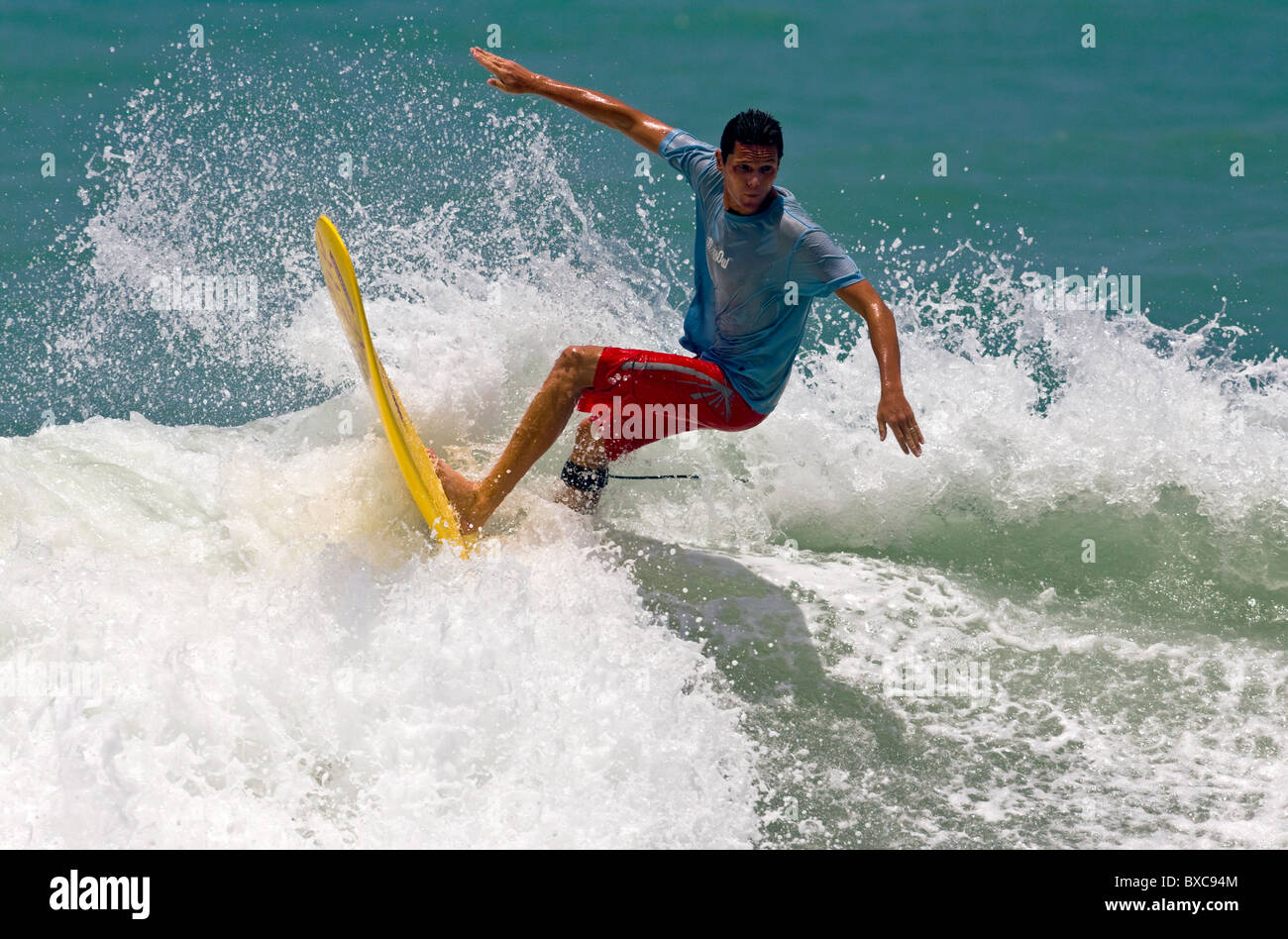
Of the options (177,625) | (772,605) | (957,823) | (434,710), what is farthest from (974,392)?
(177,625)

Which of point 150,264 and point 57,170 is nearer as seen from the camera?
point 150,264

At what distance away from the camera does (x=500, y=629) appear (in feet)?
13.3

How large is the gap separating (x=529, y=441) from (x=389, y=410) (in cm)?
56

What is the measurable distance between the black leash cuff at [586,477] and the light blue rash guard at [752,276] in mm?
662

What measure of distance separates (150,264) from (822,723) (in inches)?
205

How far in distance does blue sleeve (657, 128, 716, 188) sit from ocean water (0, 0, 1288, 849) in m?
1.44

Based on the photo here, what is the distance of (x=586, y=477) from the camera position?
203 inches

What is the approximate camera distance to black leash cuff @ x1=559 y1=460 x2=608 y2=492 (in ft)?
16.9

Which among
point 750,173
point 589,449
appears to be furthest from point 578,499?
point 750,173

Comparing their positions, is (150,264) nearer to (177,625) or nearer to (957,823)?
(177,625)

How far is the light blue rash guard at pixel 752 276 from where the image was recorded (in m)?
4.51

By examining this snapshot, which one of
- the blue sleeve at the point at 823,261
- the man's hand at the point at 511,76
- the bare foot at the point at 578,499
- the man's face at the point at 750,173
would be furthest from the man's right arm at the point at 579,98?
the bare foot at the point at 578,499

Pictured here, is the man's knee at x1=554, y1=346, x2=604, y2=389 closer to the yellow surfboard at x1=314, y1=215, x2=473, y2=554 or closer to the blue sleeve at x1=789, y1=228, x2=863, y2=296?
the yellow surfboard at x1=314, y1=215, x2=473, y2=554

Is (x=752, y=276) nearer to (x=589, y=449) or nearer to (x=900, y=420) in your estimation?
(x=900, y=420)
